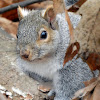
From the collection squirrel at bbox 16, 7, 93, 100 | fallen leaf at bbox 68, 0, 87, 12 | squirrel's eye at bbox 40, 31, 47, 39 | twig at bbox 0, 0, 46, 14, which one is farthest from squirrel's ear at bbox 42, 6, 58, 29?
twig at bbox 0, 0, 46, 14

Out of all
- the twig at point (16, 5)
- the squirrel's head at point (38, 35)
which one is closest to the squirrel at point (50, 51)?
the squirrel's head at point (38, 35)

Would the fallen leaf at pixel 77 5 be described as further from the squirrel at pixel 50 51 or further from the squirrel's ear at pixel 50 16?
the squirrel's ear at pixel 50 16

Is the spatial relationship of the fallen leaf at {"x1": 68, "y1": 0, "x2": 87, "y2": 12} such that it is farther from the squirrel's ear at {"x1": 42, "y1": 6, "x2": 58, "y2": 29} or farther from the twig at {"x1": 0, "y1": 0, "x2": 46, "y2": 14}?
the twig at {"x1": 0, "y1": 0, "x2": 46, "y2": 14}

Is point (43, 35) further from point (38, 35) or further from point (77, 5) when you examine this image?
point (77, 5)

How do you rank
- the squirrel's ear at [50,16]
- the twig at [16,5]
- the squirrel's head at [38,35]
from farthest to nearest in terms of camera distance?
the twig at [16,5], the squirrel's ear at [50,16], the squirrel's head at [38,35]

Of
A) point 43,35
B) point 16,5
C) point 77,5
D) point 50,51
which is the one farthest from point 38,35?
point 16,5

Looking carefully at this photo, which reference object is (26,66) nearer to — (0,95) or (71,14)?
(0,95)

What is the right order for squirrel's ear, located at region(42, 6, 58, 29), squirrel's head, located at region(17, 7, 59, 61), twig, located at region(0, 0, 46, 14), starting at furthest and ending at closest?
twig, located at region(0, 0, 46, 14)
squirrel's ear, located at region(42, 6, 58, 29)
squirrel's head, located at region(17, 7, 59, 61)

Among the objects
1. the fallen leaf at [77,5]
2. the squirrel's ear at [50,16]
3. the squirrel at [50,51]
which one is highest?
the fallen leaf at [77,5]
